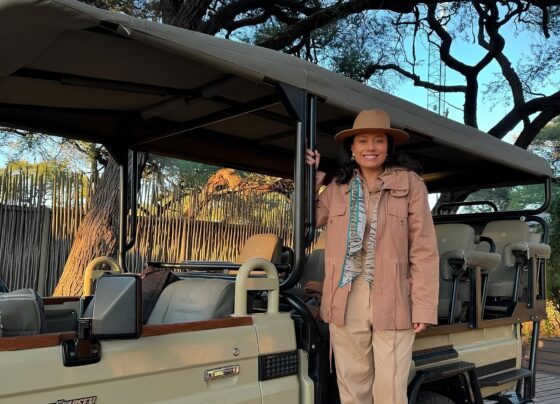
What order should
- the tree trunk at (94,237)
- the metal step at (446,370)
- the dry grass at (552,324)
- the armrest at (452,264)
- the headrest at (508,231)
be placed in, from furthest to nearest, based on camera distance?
the dry grass at (552,324)
the tree trunk at (94,237)
the headrest at (508,231)
the armrest at (452,264)
the metal step at (446,370)

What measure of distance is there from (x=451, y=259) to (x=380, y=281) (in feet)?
4.71

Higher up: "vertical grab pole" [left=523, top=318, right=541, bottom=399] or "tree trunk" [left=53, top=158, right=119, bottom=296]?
"tree trunk" [left=53, top=158, right=119, bottom=296]

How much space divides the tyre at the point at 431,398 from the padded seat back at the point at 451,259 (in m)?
0.75

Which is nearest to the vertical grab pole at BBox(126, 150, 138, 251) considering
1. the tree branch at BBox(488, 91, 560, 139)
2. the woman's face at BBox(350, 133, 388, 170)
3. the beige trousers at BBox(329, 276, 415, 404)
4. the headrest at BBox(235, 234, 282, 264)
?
the headrest at BBox(235, 234, 282, 264)

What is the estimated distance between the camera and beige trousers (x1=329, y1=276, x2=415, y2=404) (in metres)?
3.10

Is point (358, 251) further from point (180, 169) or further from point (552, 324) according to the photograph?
point (180, 169)

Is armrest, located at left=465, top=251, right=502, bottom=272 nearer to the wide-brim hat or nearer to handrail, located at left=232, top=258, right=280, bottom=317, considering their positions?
the wide-brim hat

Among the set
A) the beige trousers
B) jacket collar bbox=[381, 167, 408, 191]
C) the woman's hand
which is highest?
the woman's hand

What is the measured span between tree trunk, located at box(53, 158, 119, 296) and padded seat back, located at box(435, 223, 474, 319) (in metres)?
4.16

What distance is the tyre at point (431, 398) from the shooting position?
12.4ft

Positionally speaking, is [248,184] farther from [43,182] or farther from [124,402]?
[124,402]

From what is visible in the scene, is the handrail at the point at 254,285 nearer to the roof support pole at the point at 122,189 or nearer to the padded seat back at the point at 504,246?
the roof support pole at the point at 122,189

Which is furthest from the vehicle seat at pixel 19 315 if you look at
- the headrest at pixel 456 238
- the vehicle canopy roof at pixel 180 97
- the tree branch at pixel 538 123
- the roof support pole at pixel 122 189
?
the tree branch at pixel 538 123

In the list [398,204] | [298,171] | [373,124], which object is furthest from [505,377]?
[298,171]
